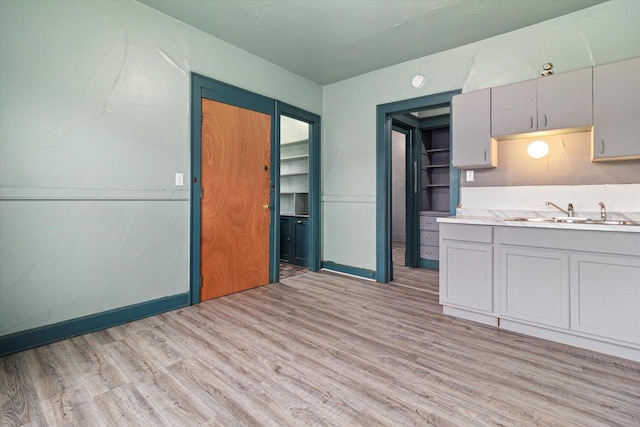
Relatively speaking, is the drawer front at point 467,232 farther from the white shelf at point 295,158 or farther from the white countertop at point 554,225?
the white shelf at point 295,158

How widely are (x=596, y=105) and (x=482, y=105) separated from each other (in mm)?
814

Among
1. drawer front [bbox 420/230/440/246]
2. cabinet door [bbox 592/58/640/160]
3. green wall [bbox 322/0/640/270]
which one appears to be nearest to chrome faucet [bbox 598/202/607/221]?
cabinet door [bbox 592/58/640/160]

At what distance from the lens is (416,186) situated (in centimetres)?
480

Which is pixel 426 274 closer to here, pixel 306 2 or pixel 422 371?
pixel 422 371

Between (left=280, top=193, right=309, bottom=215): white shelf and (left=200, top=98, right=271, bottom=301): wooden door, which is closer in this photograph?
(left=200, top=98, right=271, bottom=301): wooden door

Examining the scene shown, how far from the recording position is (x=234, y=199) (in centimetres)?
344

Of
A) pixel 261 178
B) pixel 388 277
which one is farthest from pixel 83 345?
pixel 388 277

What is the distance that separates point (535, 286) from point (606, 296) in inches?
15.7

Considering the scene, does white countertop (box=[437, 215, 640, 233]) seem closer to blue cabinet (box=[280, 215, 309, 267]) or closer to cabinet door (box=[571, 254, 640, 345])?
cabinet door (box=[571, 254, 640, 345])

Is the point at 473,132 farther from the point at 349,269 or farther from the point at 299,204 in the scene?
the point at 299,204

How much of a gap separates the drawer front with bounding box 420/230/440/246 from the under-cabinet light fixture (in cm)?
199

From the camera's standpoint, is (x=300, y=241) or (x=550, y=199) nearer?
(x=550, y=199)

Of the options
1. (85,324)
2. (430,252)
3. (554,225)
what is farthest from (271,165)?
(554,225)

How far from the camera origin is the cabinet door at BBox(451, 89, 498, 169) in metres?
2.89
